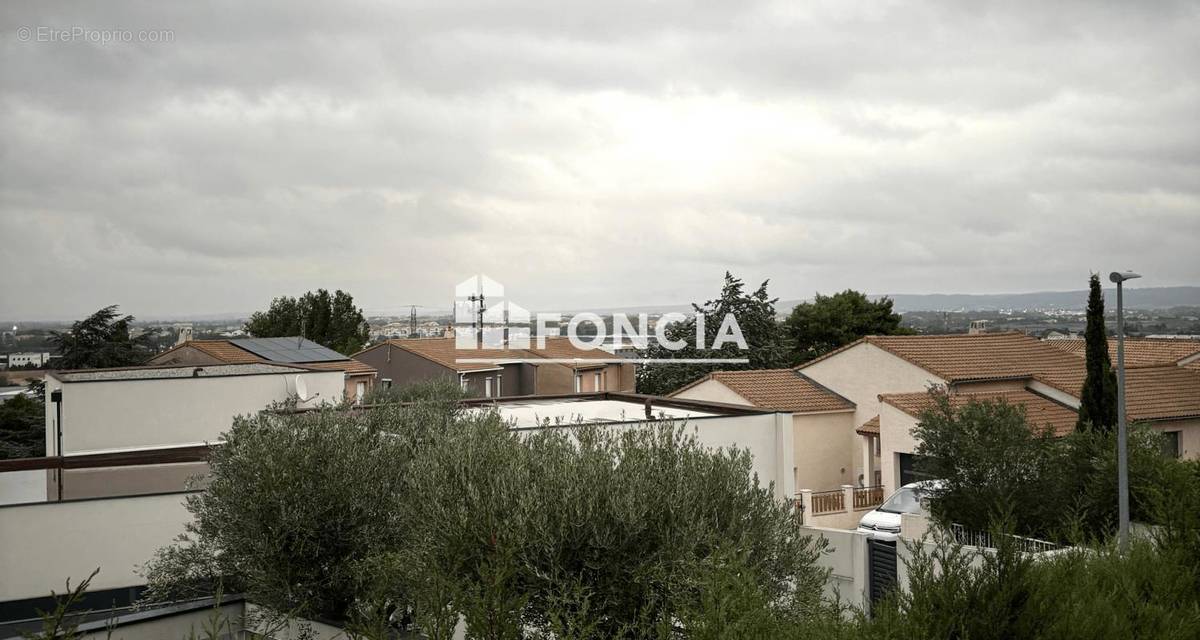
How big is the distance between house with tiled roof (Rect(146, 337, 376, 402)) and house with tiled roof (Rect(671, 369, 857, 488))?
14.1m

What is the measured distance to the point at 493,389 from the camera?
2090 inches

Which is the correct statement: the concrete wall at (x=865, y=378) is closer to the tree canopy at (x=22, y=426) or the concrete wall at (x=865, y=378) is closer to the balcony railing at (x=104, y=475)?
the balcony railing at (x=104, y=475)

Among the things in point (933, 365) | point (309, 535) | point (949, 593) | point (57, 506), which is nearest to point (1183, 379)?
point (933, 365)

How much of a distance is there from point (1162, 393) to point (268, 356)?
108 ft

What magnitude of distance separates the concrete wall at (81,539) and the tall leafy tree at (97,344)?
50.3 metres

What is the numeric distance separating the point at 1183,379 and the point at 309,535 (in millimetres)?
29280

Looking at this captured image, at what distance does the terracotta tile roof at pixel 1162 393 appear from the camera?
1082 inches

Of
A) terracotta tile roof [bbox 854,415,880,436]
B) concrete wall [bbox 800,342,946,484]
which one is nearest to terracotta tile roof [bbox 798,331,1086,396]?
concrete wall [bbox 800,342,946,484]

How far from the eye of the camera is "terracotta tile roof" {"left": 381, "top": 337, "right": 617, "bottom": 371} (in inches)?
1977

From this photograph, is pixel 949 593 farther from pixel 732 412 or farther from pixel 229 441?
pixel 732 412

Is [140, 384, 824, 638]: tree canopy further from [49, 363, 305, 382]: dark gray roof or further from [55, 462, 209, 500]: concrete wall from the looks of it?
[49, 363, 305, 382]: dark gray roof

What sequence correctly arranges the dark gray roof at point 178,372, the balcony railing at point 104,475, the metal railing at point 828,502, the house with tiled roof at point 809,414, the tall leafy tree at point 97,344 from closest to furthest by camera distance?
1. the balcony railing at point 104,475
2. the dark gray roof at point 178,372
3. the metal railing at point 828,502
4. the house with tiled roof at point 809,414
5. the tall leafy tree at point 97,344

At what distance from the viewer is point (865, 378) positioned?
3256cm

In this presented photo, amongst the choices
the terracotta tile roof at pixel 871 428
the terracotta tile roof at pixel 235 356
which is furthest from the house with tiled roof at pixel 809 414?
the terracotta tile roof at pixel 235 356
